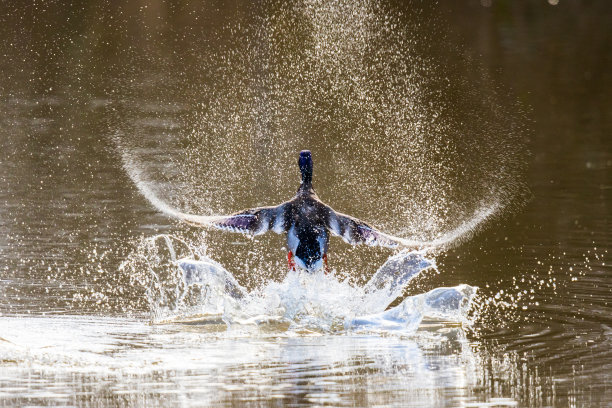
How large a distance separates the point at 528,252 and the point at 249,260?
3.74m

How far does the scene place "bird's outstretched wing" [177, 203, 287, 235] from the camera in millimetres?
15273

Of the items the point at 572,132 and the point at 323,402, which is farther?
the point at 572,132

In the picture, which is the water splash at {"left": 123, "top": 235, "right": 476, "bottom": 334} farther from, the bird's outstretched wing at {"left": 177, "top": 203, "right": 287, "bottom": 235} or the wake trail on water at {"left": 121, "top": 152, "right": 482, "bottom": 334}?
the bird's outstretched wing at {"left": 177, "top": 203, "right": 287, "bottom": 235}

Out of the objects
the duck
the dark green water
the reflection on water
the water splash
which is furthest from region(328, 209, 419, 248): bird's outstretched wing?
the reflection on water

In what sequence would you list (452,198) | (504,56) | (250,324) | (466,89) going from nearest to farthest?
(250,324) < (452,198) < (466,89) < (504,56)

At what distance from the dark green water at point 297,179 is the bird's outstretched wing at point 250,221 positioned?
114cm

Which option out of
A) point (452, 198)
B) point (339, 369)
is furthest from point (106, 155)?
point (339, 369)

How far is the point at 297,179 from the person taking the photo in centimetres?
2277

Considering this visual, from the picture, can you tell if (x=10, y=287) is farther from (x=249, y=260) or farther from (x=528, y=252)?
(x=528, y=252)

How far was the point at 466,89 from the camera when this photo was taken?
33469 millimetres

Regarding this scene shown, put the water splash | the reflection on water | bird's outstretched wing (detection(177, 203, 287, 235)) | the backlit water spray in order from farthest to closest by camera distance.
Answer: bird's outstretched wing (detection(177, 203, 287, 235)), the backlit water spray, the water splash, the reflection on water

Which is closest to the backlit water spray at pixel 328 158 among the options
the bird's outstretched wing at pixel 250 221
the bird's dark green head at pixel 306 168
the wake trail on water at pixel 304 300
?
the wake trail on water at pixel 304 300

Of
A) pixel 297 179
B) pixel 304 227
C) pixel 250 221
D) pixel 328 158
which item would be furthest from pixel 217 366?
pixel 328 158

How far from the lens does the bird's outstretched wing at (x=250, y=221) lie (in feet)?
50.1
